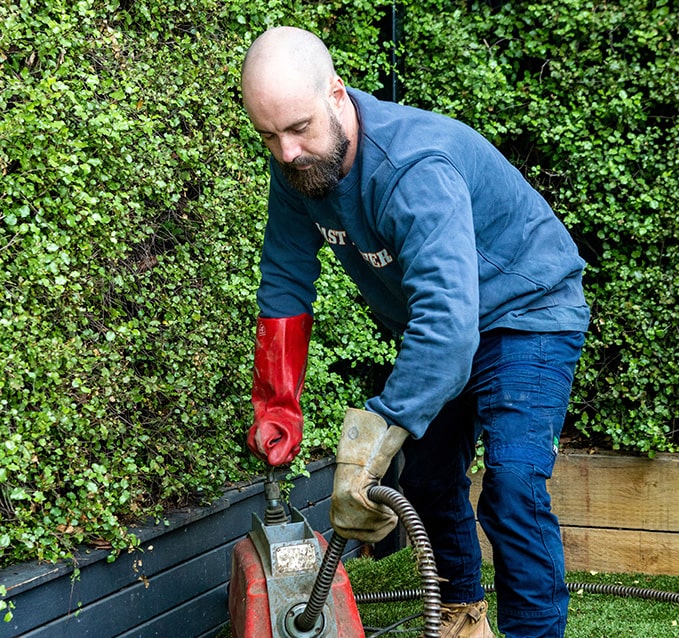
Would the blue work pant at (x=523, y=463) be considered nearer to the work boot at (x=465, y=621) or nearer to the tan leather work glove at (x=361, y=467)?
the tan leather work glove at (x=361, y=467)

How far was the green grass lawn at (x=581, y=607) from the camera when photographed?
3082 mm

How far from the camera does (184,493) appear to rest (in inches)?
115

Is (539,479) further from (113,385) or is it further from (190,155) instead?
(190,155)

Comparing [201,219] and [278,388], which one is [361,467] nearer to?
[278,388]

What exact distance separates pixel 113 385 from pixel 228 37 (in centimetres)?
136

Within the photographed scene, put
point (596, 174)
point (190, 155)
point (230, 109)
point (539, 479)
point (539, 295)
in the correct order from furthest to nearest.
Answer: point (596, 174), point (230, 109), point (190, 155), point (539, 295), point (539, 479)

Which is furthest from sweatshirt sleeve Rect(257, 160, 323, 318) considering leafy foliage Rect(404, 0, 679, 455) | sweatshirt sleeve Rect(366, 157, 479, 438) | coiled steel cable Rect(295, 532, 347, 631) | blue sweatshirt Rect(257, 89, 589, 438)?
leafy foliage Rect(404, 0, 679, 455)

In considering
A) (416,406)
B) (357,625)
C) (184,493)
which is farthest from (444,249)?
(184,493)

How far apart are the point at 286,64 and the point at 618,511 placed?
2525 millimetres

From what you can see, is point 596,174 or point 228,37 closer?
point 228,37

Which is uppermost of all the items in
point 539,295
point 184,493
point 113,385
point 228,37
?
point 228,37

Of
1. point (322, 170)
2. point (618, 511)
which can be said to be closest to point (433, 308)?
point (322, 170)

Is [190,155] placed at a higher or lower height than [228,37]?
lower

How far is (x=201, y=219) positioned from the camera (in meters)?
2.99
